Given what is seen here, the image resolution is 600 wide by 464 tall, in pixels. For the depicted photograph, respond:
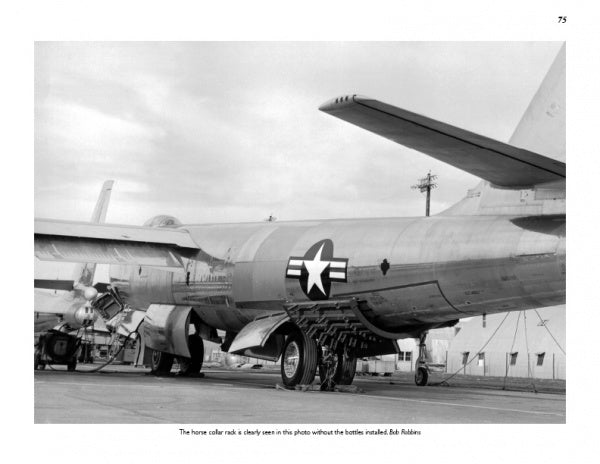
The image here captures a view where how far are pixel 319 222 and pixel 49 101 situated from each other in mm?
7419

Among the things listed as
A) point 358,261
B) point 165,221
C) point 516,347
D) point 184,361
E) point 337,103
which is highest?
point 337,103

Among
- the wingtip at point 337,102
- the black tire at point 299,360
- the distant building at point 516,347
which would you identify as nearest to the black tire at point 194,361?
the black tire at point 299,360

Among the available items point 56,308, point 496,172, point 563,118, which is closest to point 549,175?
point 496,172

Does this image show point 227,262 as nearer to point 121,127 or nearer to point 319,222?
point 319,222

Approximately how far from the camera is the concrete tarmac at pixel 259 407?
10797 millimetres

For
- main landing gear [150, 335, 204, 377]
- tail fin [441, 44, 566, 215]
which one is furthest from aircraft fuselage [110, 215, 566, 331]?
main landing gear [150, 335, 204, 377]

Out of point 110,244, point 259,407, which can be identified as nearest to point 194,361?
point 110,244

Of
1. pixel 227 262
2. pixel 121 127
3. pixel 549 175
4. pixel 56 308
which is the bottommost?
pixel 56 308

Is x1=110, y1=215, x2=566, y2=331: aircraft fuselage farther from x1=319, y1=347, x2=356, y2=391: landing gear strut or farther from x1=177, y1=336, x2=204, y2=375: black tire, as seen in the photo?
x1=177, y1=336, x2=204, y2=375: black tire

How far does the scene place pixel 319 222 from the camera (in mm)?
18203

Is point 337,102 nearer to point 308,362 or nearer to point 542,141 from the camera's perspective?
point 542,141

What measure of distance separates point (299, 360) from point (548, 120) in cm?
714

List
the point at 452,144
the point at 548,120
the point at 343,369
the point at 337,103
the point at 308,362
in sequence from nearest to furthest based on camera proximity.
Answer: the point at 337,103 < the point at 452,144 < the point at 548,120 < the point at 308,362 < the point at 343,369

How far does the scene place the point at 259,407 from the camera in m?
12.5
